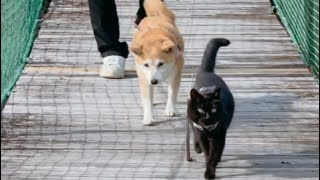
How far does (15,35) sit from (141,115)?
1.83m

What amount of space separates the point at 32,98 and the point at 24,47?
1.09 m

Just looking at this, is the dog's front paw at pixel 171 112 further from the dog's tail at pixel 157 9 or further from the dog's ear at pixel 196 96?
the dog's ear at pixel 196 96

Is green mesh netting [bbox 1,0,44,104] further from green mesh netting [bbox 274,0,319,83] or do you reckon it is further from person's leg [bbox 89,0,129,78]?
green mesh netting [bbox 274,0,319,83]

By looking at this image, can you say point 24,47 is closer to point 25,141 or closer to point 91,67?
point 91,67

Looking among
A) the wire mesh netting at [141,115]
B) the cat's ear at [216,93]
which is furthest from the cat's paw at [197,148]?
the cat's ear at [216,93]

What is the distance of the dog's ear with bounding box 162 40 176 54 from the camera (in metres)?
4.36

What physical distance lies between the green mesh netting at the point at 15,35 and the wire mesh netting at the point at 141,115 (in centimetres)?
8

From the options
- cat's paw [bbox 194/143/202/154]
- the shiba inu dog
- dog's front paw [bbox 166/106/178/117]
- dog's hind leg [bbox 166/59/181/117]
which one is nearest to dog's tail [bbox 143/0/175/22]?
the shiba inu dog

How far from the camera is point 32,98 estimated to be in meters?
4.88

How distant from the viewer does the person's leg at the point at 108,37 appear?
17.2 ft

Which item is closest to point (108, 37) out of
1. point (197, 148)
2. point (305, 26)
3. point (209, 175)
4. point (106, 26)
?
point (106, 26)

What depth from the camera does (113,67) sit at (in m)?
5.22

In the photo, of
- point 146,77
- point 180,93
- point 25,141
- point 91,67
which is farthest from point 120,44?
point 25,141

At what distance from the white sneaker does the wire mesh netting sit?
37 millimetres
